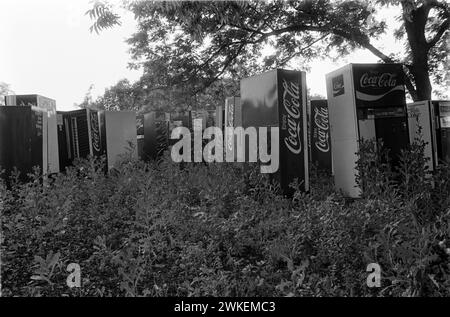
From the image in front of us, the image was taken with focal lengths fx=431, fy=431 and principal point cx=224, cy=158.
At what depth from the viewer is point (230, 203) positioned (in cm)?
526

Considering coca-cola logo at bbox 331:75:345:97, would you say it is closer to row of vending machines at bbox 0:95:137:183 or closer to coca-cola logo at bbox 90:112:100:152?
row of vending machines at bbox 0:95:137:183

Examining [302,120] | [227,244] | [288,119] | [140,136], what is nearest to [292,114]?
[288,119]

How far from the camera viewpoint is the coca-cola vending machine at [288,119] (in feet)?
22.4

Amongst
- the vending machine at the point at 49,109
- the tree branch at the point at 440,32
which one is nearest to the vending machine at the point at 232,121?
the vending machine at the point at 49,109

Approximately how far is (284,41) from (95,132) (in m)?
7.03

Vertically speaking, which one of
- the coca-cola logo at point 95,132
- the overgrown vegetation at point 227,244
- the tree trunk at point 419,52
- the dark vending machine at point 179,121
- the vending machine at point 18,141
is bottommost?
the overgrown vegetation at point 227,244

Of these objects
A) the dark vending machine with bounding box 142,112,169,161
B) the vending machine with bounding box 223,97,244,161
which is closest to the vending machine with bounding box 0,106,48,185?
the vending machine with bounding box 223,97,244,161

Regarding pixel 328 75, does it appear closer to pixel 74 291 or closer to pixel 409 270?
pixel 409 270

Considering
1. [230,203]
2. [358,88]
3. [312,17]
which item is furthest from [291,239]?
[312,17]

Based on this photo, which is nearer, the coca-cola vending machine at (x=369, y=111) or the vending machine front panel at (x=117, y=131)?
the coca-cola vending machine at (x=369, y=111)

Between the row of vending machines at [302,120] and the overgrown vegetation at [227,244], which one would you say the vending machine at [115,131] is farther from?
the overgrown vegetation at [227,244]

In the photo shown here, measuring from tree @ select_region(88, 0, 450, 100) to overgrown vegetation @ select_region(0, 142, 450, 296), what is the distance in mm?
7324

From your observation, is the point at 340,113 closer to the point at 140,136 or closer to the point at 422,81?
the point at 422,81

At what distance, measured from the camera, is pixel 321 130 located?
11344 mm
